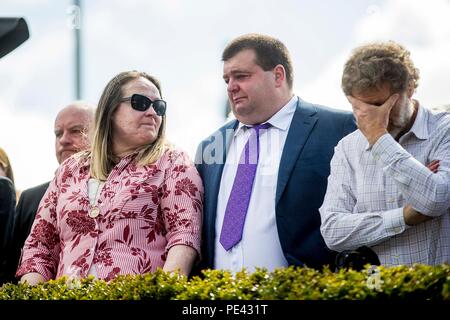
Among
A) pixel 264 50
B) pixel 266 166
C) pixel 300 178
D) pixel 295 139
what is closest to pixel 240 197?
pixel 266 166

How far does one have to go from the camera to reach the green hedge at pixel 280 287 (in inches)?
179

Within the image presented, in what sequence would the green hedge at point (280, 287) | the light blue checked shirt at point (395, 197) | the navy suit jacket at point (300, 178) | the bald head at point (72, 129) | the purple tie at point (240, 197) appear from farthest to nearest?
the bald head at point (72, 129) → the purple tie at point (240, 197) → the navy suit jacket at point (300, 178) → the light blue checked shirt at point (395, 197) → the green hedge at point (280, 287)

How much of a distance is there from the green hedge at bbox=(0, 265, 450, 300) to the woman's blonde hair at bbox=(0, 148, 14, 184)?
3009 mm

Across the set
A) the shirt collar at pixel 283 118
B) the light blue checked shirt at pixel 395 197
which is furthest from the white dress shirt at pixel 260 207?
the light blue checked shirt at pixel 395 197

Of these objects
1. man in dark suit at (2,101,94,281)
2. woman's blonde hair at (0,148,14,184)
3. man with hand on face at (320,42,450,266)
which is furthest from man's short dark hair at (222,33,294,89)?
woman's blonde hair at (0,148,14,184)

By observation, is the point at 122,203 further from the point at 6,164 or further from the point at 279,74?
the point at 6,164

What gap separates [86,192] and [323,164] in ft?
5.88

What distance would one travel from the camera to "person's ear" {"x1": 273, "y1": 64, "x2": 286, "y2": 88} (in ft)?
23.9

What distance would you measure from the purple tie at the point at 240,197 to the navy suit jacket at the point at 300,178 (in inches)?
5.9

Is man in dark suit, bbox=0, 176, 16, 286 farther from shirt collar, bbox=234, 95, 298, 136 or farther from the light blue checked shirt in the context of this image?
the light blue checked shirt

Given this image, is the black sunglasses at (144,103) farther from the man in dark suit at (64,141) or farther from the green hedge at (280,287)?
the green hedge at (280,287)

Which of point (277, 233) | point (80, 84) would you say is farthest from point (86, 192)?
point (80, 84)
